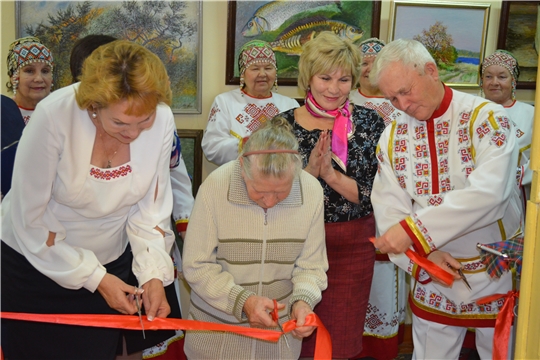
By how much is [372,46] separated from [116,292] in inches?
106

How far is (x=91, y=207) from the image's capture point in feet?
8.28

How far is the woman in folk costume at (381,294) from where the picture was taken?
427 cm

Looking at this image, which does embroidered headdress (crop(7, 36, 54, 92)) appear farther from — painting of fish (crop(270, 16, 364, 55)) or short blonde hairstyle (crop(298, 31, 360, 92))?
short blonde hairstyle (crop(298, 31, 360, 92))

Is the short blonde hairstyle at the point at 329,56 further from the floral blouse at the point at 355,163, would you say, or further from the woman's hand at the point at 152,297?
the woman's hand at the point at 152,297

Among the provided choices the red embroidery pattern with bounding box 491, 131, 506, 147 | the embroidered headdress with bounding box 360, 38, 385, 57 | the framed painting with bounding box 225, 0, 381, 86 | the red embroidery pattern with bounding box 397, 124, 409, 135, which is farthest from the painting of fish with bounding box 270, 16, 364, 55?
the red embroidery pattern with bounding box 491, 131, 506, 147

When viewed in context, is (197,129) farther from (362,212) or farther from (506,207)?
(506,207)

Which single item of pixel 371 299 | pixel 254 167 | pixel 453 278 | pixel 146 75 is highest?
pixel 146 75

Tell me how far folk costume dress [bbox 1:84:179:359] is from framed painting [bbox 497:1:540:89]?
3187 mm

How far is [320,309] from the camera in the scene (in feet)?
10.8

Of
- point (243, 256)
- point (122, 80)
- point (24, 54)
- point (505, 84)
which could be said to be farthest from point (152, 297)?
point (505, 84)

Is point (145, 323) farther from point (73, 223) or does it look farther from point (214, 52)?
point (214, 52)

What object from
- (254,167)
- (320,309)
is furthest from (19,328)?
(320,309)

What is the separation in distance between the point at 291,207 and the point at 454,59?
104 inches

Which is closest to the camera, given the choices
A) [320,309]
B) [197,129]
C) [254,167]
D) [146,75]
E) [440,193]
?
[146,75]
